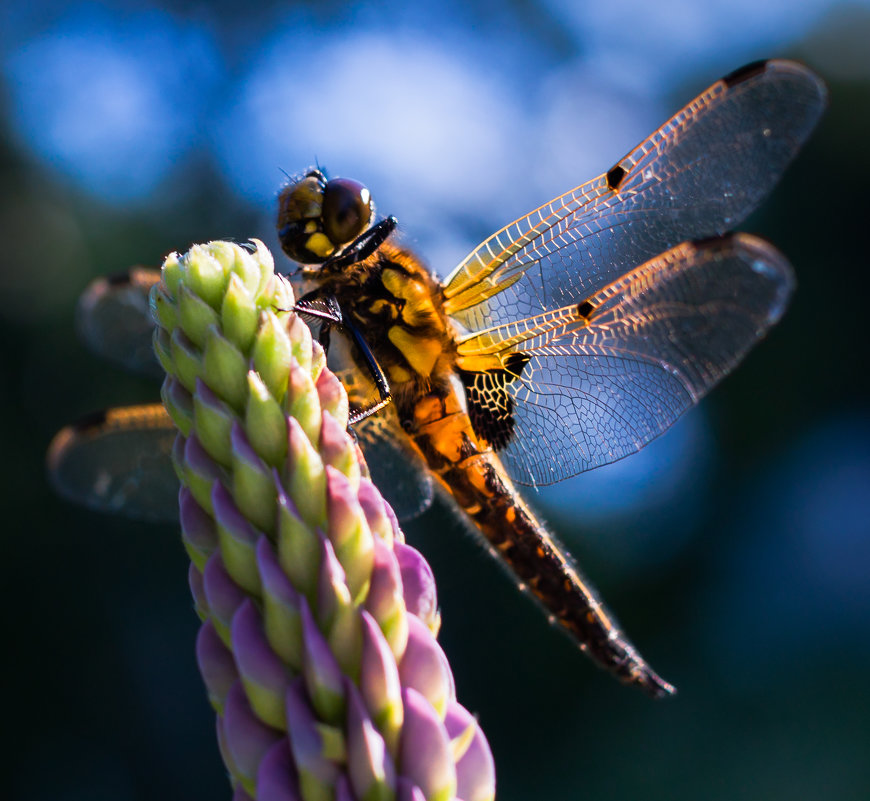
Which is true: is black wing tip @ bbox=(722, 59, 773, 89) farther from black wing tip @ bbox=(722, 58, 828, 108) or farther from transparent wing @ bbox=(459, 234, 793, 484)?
transparent wing @ bbox=(459, 234, 793, 484)

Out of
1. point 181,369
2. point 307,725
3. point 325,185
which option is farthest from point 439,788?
point 325,185

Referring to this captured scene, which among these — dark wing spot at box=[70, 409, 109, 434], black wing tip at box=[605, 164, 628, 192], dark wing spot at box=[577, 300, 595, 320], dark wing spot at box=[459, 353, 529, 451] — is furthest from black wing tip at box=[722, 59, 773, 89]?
dark wing spot at box=[70, 409, 109, 434]

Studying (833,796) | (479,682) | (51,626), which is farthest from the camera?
(51,626)

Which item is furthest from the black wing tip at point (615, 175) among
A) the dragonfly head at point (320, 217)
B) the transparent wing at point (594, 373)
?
the dragonfly head at point (320, 217)

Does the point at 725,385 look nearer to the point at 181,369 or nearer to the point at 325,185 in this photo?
the point at 325,185

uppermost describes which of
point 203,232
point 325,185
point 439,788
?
point 203,232

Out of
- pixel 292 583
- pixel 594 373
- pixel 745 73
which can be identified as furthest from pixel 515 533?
pixel 745 73

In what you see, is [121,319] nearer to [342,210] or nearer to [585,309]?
[342,210]

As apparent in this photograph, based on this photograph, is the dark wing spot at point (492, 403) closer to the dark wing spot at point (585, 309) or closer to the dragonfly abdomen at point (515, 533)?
the dragonfly abdomen at point (515, 533)
